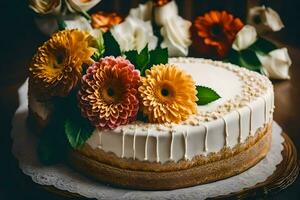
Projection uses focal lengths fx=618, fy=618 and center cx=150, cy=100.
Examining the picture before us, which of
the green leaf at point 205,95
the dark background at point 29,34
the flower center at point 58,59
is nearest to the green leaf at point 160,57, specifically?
the green leaf at point 205,95

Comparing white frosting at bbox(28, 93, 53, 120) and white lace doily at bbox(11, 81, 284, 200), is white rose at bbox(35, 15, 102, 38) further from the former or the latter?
white lace doily at bbox(11, 81, 284, 200)

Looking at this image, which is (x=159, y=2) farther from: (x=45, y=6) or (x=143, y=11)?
(x=45, y=6)

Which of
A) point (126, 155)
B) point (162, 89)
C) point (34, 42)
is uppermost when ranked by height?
point (162, 89)

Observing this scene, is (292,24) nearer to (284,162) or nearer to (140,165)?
(284,162)

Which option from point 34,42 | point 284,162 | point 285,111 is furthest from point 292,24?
point 284,162

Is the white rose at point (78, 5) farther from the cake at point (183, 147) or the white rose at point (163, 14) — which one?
the cake at point (183, 147)

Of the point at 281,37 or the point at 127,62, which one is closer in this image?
the point at 127,62

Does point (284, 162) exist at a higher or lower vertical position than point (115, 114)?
lower
